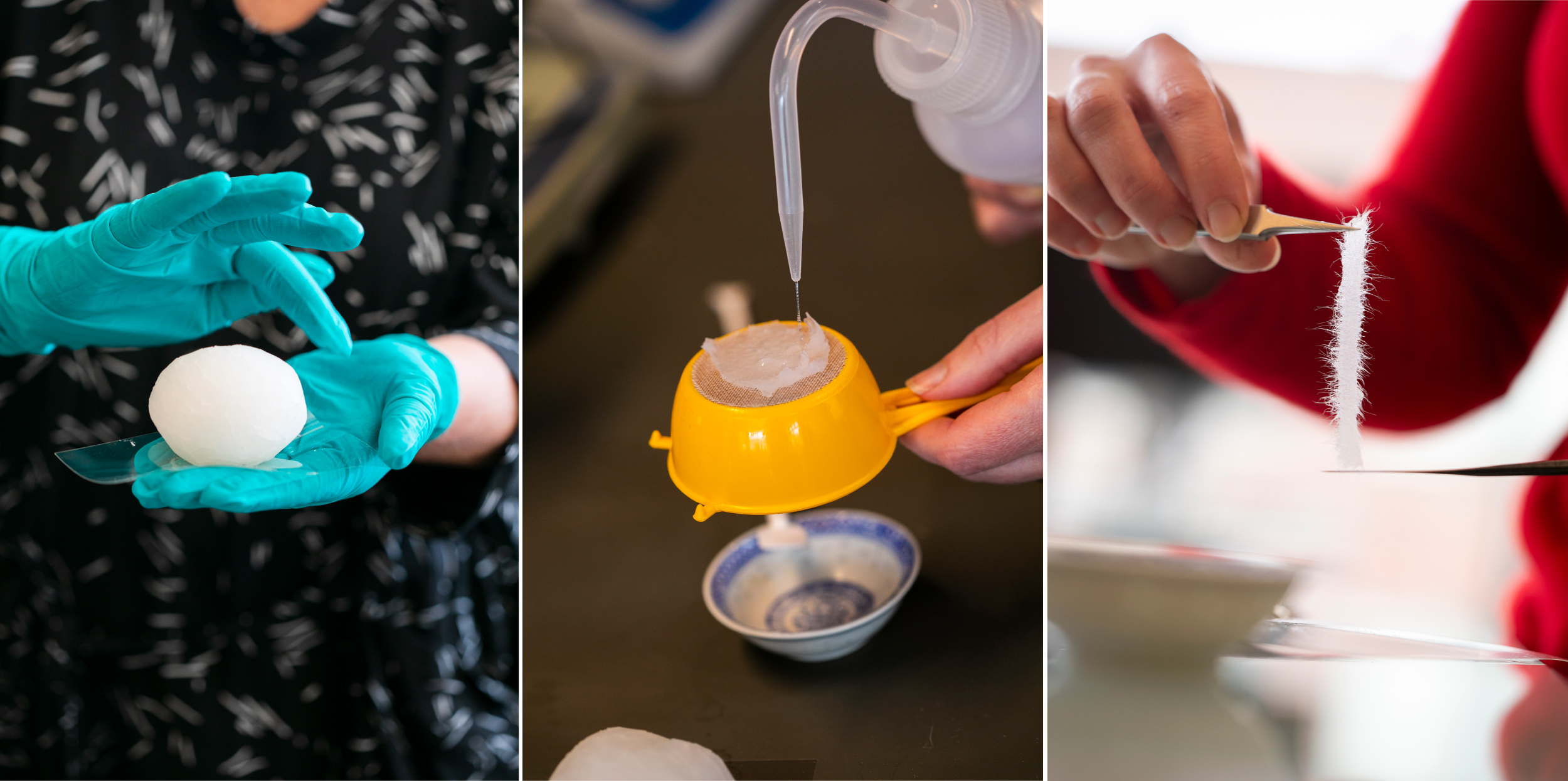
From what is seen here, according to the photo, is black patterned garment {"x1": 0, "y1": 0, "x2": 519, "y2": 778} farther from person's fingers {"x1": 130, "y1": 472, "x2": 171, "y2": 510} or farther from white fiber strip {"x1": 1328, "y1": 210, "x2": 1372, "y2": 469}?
white fiber strip {"x1": 1328, "y1": 210, "x2": 1372, "y2": 469}

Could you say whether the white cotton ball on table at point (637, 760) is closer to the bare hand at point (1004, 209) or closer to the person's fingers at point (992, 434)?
the person's fingers at point (992, 434)

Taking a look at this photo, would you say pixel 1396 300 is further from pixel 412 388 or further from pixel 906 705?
pixel 412 388

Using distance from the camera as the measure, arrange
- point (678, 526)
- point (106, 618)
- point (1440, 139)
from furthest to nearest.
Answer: point (106, 618)
point (678, 526)
point (1440, 139)

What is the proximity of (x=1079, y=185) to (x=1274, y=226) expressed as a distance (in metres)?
0.13

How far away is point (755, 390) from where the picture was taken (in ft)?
1.71

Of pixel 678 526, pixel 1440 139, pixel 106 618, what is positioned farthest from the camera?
pixel 106 618

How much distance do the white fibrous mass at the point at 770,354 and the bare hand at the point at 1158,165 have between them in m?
0.21

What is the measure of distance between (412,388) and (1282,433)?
625 millimetres

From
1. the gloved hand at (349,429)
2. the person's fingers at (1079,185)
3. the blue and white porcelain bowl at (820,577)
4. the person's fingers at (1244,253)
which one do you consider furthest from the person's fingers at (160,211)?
the person's fingers at (1244,253)

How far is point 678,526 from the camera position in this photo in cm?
62

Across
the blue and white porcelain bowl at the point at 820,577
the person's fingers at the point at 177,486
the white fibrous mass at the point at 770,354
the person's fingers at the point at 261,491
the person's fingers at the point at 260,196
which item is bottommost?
the blue and white porcelain bowl at the point at 820,577

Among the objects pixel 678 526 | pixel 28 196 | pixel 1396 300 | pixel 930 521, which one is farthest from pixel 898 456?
pixel 28 196

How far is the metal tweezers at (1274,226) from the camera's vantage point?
52 cm

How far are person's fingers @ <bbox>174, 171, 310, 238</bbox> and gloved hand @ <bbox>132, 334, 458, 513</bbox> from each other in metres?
0.13
